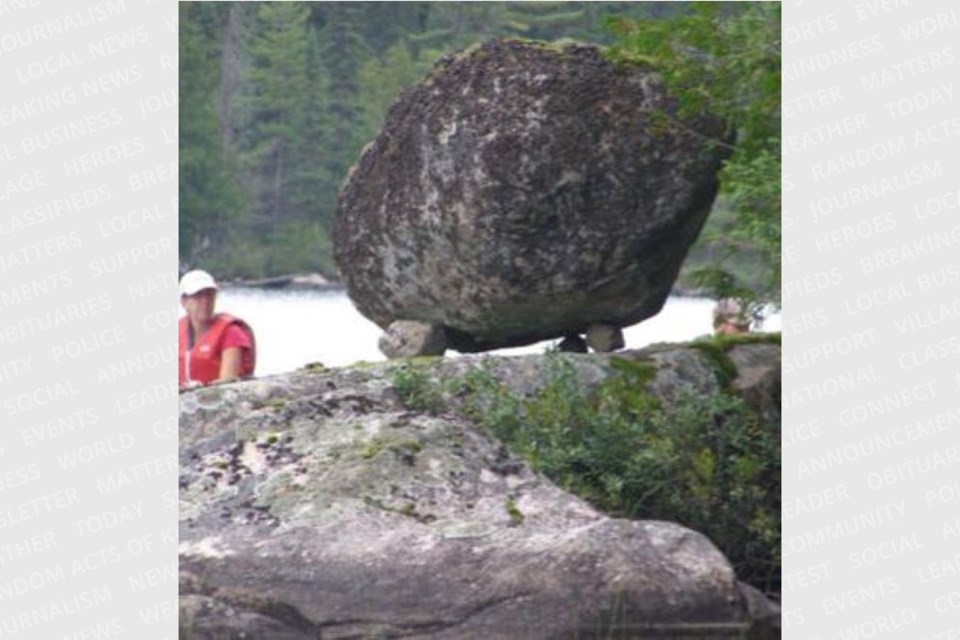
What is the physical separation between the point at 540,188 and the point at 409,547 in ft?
11.9

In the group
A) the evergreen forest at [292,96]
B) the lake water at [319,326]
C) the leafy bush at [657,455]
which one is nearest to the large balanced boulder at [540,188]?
the leafy bush at [657,455]

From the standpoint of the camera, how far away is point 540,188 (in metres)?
13.3

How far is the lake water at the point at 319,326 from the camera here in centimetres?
3428

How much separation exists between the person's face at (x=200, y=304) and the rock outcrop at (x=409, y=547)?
2.22ft

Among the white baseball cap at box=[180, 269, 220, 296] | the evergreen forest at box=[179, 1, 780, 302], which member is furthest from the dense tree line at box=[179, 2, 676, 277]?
the white baseball cap at box=[180, 269, 220, 296]

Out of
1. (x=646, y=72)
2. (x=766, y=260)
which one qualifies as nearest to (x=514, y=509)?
(x=766, y=260)

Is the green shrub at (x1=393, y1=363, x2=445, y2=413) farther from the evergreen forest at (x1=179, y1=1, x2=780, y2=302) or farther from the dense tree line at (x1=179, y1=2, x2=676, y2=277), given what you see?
the dense tree line at (x1=179, y1=2, x2=676, y2=277)

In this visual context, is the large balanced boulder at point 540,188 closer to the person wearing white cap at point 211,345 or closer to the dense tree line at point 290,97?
the person wearing white cap at point 211,345

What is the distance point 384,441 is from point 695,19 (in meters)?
3.07

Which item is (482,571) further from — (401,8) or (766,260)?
(401,8)

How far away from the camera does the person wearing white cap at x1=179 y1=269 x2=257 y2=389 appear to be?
12078 mm

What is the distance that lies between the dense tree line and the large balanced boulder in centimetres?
3001

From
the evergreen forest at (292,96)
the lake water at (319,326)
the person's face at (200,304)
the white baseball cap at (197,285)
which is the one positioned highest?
the white baseball cap at (197,285)

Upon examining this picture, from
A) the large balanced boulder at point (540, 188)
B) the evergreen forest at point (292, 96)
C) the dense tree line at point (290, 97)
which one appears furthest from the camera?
the dense tree line at point (290, 97)
